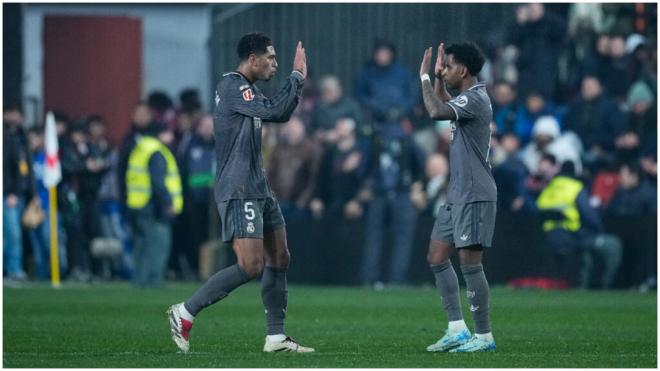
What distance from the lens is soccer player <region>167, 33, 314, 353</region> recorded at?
1102cm

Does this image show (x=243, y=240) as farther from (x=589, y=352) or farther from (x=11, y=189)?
(x=11, y=189)

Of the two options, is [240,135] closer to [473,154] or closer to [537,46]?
[473,154]

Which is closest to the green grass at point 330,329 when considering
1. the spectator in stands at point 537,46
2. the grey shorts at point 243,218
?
the grey shorts at point 243,218

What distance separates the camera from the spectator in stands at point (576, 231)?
67.6 ft

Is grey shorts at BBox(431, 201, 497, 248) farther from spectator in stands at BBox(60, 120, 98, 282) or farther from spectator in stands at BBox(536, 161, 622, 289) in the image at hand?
spectator in stands at BBox(60, 120, 98, 282)

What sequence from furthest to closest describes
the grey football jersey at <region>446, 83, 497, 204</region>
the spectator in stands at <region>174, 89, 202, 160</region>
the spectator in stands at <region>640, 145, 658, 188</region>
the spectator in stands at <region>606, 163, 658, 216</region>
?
the spectator in stands at <region>174, 89, 202, 160</region> → the spectator in stands at <region>640, 145, 658, 188</region> → the spectator in stands at <region>606, 163, 658, 216</region> → the grey football jersey at <region>446, 83, 497, 204</region>

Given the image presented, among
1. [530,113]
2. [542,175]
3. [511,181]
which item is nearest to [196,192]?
[511,181]

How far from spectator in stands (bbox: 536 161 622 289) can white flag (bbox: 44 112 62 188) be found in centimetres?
625

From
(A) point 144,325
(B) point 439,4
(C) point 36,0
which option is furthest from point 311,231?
(A) point 144,325

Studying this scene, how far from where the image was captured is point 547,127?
21.9m

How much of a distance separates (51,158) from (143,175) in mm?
1801

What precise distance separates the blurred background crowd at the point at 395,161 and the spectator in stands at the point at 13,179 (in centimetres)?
2

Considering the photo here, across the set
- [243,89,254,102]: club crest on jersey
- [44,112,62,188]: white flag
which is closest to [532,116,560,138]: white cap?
[44,112,62,188]: white flag

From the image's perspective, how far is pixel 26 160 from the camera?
21.0m
